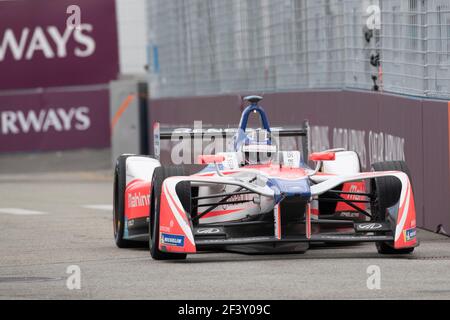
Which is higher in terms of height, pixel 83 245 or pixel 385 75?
pixel 385 75

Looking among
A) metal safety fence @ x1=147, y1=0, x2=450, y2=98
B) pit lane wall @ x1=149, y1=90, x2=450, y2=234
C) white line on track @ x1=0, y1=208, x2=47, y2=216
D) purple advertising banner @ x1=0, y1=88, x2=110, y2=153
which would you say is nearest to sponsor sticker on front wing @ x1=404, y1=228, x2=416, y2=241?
pit lane wall @ x1=149, y1=90, x2=450, y2=234

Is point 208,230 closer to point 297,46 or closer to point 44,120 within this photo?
point 297,46

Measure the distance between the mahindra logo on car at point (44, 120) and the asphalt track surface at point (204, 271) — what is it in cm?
1332

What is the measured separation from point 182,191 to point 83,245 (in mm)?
2405

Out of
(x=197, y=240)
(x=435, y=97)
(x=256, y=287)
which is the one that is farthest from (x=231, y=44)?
(x=256, y=287)

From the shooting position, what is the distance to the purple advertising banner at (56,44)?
96.0ft

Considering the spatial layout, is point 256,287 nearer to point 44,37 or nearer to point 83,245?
point 83,245

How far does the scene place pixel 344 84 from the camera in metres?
17.9

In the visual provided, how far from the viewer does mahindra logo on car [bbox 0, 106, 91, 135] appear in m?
28.6

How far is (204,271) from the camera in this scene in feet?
35.1

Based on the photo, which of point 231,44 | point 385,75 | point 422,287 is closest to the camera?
point 422,287

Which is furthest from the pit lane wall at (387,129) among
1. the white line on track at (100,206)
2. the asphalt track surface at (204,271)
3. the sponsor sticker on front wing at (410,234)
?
the white line on track at (100,206)

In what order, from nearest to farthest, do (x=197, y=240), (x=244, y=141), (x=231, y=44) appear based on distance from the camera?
(x=197, y=240) < (x=244, y=141) < (x=231, y=44)

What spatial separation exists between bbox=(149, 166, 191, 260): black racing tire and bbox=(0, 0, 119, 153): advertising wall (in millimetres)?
16783
